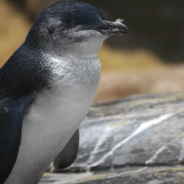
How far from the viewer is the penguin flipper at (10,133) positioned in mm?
1569

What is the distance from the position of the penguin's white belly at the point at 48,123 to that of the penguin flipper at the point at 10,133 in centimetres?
4

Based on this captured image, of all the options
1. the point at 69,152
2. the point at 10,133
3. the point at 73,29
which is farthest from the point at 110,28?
the point at 69,152

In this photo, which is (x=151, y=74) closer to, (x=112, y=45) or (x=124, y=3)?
(x=112, y=45)

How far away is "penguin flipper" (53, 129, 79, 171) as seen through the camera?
78.6 inches

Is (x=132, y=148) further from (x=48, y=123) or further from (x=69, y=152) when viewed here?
(x=48, y=123)

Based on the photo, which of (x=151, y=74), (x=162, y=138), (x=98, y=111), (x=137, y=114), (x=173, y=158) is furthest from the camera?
(x=151, y=74)

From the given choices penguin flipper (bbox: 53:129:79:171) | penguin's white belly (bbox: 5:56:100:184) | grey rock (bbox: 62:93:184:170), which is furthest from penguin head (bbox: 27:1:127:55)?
grey rock (bbox: 62:93:184:170)

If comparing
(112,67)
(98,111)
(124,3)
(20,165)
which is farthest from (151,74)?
(20,165)

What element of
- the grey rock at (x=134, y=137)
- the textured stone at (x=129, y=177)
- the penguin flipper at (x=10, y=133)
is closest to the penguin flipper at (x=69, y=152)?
the textured stone at (x=129, y=177)

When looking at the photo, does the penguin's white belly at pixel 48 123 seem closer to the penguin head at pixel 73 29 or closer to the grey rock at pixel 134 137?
the penguin head at pixel 73 29

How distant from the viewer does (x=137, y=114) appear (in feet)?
8.59

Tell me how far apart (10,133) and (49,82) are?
0.59ft

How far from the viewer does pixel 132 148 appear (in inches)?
90.0

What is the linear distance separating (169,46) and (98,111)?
18.7 ft
